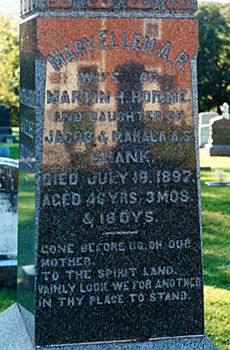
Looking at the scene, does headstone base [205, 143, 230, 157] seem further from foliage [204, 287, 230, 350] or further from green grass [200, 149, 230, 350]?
foliage [204, 287, 230, 350]

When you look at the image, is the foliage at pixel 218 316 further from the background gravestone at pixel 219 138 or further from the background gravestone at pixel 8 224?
the background gravestone at pixel 219 138

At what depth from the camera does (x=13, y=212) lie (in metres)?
7.03

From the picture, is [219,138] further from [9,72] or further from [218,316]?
[9,72]

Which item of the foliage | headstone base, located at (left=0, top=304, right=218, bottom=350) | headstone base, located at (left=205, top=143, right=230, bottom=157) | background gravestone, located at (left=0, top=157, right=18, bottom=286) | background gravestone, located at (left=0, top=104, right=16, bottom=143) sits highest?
background gravestone, located at (left=0, top=104, right=16, bottom=143)

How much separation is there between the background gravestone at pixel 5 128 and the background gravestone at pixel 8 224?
66.8ft

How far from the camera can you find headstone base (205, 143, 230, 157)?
21500 millimetres

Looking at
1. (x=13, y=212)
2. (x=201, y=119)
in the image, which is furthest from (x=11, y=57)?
(x=13, y=212)

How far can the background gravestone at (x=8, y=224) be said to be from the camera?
6934 mm

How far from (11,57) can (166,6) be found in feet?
139

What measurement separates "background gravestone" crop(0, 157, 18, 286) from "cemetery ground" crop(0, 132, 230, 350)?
7.5 inches

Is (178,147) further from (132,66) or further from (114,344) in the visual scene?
(114,344)

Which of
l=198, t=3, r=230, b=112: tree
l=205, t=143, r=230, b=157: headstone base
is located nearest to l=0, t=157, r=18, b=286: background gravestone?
l=205, t=143, r=230, b=157: headstone base

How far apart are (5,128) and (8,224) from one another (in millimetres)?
21145

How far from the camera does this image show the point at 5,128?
1093 inches
